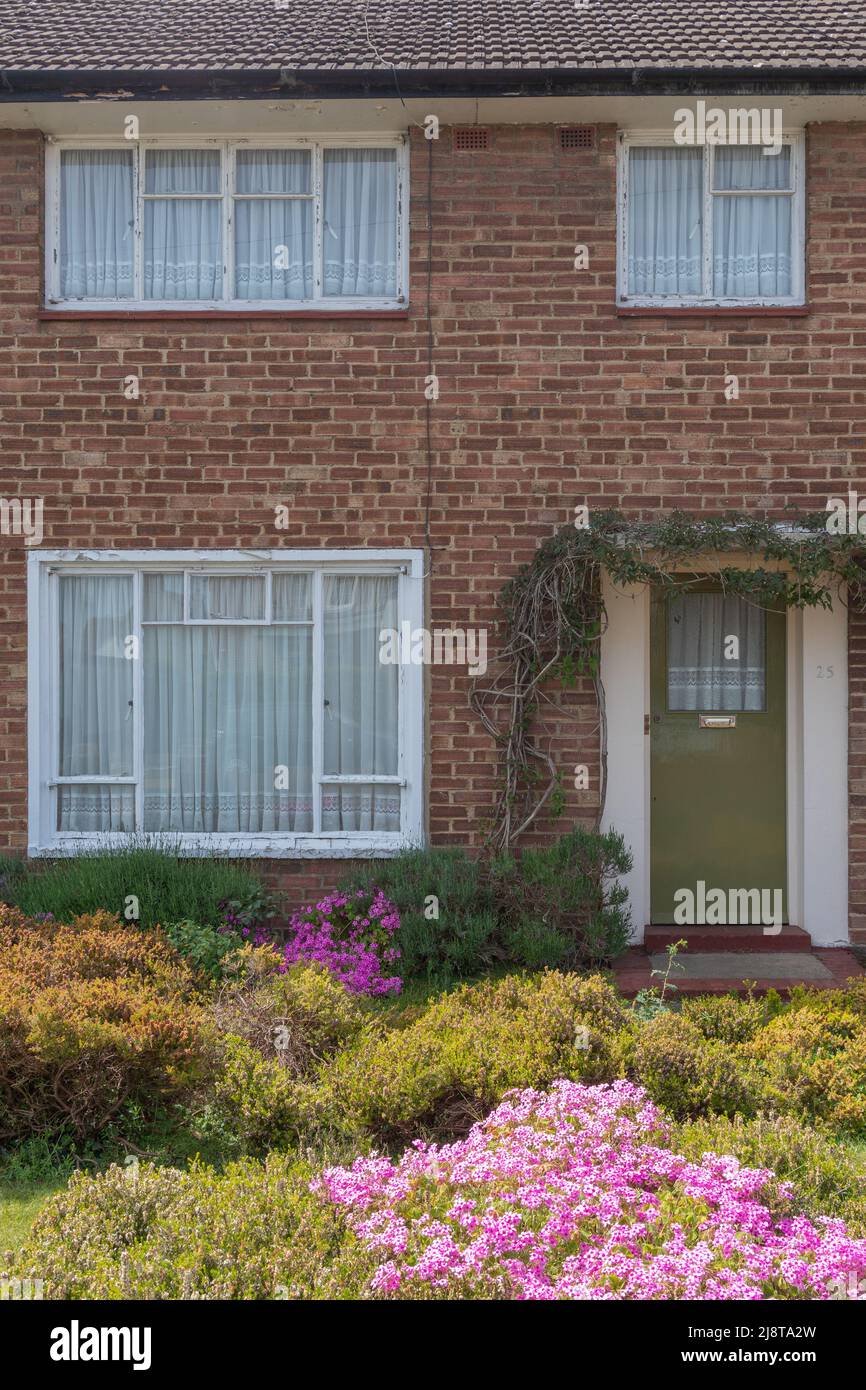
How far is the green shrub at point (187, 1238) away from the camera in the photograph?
3168 millimetres

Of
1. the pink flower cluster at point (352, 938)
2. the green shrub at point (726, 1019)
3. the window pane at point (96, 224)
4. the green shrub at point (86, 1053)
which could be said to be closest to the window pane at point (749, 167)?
the window pane at point (96, 224)

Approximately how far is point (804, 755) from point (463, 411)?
10.8 feet

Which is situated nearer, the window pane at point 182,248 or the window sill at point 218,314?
the window sill at point 218,314

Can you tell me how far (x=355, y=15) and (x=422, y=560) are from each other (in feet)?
13.8

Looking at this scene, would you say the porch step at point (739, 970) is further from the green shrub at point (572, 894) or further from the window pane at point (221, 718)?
the window pane at point (221, 718)

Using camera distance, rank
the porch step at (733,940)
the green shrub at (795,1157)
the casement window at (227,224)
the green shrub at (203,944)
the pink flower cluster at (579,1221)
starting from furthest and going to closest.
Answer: the casement window at (227,224), the porch step at (733,940), the green shrub at (203,944), the green shrub at (795,1157), the pink flower cluster at (579,1221)

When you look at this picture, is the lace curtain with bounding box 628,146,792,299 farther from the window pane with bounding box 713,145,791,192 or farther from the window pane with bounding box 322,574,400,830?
the window pane with bounding box 322,574,400,830

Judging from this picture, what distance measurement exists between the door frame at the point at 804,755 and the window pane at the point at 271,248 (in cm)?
300

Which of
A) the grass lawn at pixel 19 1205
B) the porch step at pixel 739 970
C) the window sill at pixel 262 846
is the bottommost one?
the grass lawn at pixel 19 1205

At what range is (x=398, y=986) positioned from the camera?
674 cm

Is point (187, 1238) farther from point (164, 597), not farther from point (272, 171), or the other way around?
point (272, 171)

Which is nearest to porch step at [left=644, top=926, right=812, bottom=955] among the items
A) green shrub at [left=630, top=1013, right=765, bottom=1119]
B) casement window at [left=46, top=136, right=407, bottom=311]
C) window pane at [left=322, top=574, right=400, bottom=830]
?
window pane at [left=322, top=574, right=400, bottom=830]

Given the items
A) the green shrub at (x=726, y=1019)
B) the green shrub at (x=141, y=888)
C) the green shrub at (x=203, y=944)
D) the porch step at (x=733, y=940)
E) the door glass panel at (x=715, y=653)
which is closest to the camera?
the green shrub at (x=726, y=1019)
